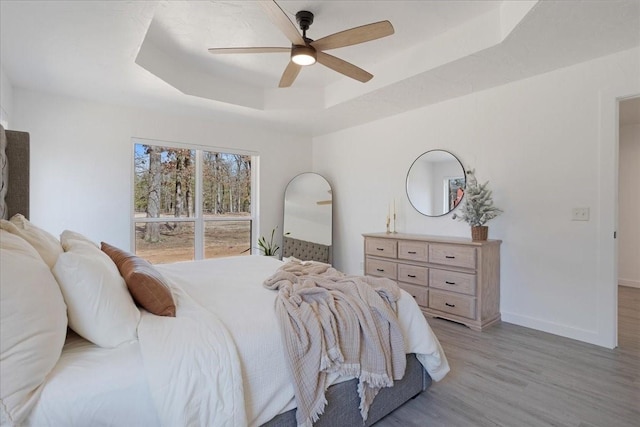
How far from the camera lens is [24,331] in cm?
96

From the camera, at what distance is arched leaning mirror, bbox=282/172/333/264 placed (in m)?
4.89

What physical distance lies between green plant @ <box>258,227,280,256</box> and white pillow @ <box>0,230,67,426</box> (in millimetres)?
3587

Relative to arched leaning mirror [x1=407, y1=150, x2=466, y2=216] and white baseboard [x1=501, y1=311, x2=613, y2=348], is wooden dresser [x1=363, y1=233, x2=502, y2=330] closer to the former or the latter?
white baseboard [x1=501, y1=311, x2=613, y2=348]

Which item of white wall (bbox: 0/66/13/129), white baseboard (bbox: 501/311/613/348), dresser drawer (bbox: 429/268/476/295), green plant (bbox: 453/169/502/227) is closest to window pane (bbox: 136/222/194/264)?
white wall (bbox: 0/66/13/129)

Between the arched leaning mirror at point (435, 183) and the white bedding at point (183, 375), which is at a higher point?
the arched leaning mirror at point (435, 183)

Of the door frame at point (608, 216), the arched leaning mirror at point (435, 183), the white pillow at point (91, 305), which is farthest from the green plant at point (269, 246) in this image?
the door frame at point (608, 216)

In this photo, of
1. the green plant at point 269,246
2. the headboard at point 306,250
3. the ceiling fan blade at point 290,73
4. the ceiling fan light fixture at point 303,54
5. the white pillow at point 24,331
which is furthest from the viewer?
the headboard at point 306,250

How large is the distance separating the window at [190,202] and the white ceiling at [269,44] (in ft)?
2.30

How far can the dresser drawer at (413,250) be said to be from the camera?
3.33 m

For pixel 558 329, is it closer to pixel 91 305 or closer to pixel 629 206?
pixel 629 206

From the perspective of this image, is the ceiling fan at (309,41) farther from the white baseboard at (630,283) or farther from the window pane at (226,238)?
the white baseboard at (630,283)

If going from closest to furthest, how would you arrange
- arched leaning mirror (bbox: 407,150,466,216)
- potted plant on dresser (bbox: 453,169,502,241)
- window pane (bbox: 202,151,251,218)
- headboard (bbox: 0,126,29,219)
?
headboard (bbox: 0,126,29,219) < potted plant on dresser (bbox: 453,169,502,241) < arched leaning mirror (bbox: 407,150,466,216) < window pane (bbox: 202,151,251,218)

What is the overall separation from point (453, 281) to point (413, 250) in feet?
1.69

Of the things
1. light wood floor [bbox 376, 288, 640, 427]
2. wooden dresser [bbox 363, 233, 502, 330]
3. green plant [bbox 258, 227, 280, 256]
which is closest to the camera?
light wood floor [bbox 376, 288, 640, 427]
